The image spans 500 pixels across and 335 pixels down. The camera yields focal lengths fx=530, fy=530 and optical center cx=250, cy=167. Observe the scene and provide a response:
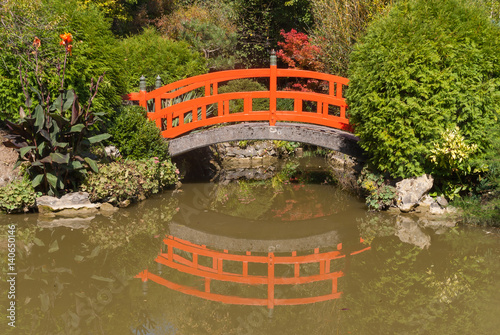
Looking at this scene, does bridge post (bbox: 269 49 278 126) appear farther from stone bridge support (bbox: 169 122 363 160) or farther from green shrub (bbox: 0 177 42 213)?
green shrub (bbox: 0 177 42 213)

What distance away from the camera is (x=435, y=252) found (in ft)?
23.5

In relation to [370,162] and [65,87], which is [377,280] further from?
[65,87]

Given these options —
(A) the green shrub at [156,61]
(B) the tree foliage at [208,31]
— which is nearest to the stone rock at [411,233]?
(A) the green shrub at [156,61]

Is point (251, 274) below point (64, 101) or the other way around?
below

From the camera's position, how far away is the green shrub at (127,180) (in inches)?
348

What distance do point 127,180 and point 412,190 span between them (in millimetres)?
4819

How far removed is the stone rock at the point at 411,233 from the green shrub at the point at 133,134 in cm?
462

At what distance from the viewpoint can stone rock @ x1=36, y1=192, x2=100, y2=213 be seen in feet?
28.2

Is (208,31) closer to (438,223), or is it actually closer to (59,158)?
(59,158)

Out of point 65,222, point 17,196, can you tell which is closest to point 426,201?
point 65,222

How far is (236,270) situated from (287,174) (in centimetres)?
583

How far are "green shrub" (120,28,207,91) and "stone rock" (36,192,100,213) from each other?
4.22 metres

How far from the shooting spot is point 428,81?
27.3 ft

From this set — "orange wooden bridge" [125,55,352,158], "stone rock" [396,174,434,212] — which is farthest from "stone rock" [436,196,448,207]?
"orange wooden bridge" [125,55,352,158]
